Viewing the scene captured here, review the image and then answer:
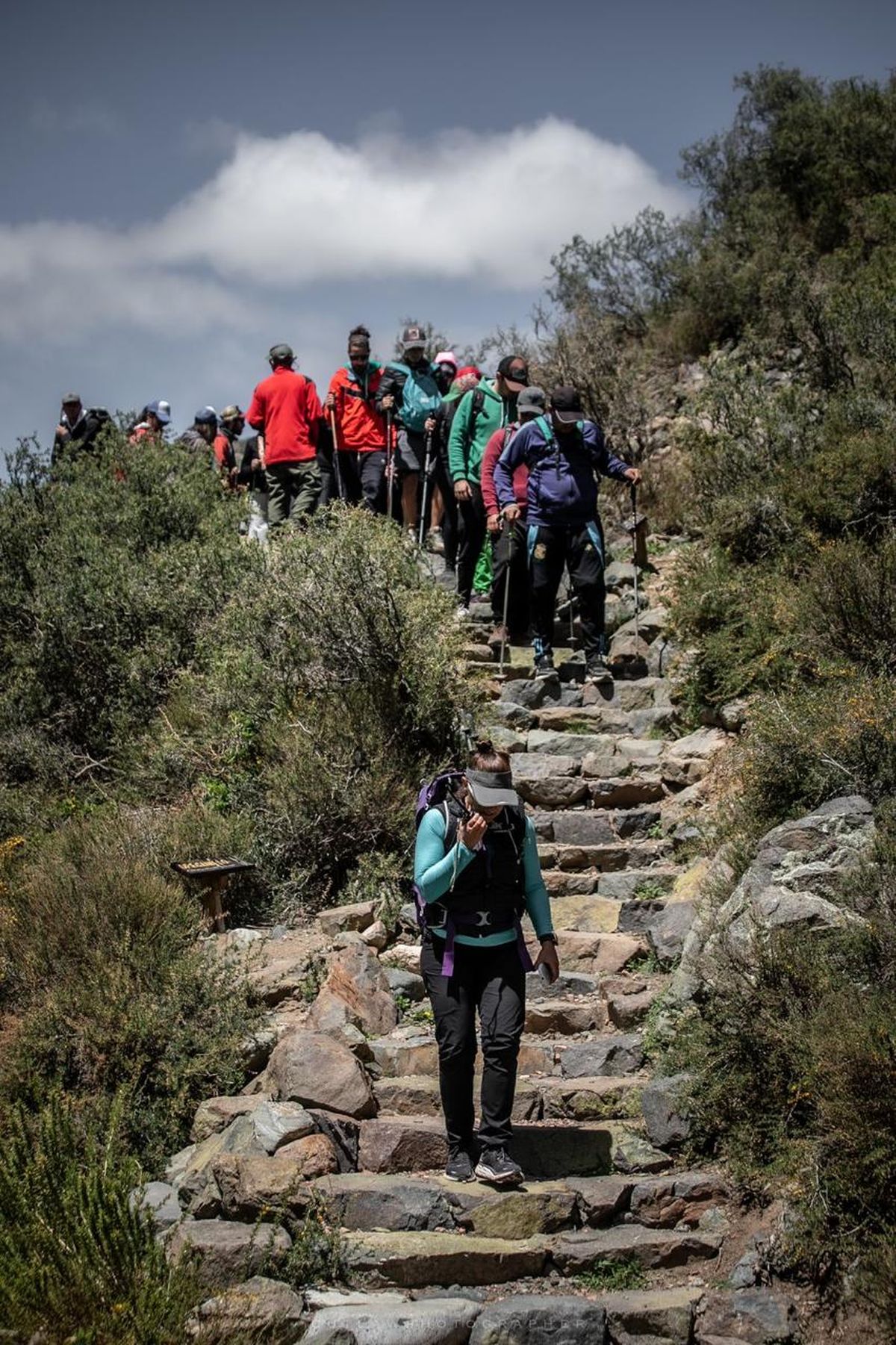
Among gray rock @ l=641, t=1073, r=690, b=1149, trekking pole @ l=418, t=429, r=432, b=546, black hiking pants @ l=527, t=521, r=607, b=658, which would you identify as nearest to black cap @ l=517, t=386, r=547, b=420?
black hiking pants @ l=527, t=521, r=607, b=658

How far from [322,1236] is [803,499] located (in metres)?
8.64

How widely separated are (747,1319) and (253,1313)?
82.1 inches

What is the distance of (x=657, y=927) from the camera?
8.84m

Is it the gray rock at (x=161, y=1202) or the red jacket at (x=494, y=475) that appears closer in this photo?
the gray rock at (x=161, y=1202)

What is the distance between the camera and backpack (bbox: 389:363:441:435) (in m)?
15.2

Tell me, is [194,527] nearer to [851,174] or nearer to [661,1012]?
[661,1012]

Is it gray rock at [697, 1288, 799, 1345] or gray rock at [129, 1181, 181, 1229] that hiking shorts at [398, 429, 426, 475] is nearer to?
gray rock at [129, 1181, 181, 1229]

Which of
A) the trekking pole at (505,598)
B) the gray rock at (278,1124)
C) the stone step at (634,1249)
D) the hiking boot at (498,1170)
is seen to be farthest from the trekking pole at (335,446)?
the stone step at (634,1249)

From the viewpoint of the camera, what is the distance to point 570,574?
12.7 m

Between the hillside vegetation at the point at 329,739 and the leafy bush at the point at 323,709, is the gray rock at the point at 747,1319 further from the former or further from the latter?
the leafy bush at the point at 323,709

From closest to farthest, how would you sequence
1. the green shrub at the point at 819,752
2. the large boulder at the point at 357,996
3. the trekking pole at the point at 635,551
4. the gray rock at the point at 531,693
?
1. the large boulder at the point at 357,996
2. the green shrub at the point at 819,752
3. the gray rock at the point at 531,693
4. the trekking pole at the point at 635,551

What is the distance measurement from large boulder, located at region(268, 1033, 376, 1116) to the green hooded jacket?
25.3 feet

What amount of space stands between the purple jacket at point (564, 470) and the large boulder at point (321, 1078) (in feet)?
21.5

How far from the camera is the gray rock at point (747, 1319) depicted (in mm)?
5750
